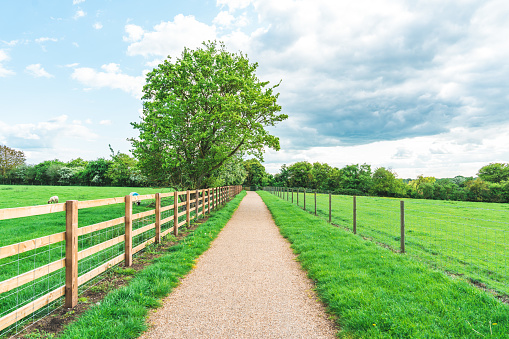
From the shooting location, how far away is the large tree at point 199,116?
14008mm

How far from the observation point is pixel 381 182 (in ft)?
258

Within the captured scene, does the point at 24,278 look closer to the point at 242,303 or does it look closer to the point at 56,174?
the point at 242,303

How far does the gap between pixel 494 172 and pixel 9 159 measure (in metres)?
137

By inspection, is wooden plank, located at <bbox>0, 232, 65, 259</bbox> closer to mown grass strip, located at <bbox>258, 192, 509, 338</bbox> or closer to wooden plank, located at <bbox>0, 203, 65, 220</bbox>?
wooden plank, located at <bbox>0, 203, 65, 220</bbox>

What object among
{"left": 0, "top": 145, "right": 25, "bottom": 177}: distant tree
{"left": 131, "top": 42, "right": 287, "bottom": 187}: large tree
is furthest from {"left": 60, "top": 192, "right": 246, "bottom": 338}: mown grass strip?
{"left": 0, "top": 145, "right": 25, "bottom": 177}: distant tree

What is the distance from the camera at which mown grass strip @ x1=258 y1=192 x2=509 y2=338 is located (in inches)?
118

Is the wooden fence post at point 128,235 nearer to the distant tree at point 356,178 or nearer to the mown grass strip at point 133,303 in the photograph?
the mown grass strip at point 133,303

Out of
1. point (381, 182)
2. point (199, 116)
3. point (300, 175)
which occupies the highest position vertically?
point (199, 116)

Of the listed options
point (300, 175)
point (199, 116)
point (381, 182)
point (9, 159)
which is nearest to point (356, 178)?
point (381, 182)

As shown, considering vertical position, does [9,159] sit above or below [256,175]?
above

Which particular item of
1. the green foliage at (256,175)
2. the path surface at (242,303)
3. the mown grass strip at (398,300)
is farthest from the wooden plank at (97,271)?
the green foliage at (256,175)

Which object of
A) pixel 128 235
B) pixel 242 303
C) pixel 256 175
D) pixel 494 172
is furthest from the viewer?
pixel 256 175

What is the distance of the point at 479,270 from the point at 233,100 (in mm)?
11540

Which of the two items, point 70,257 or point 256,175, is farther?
point 256,175
